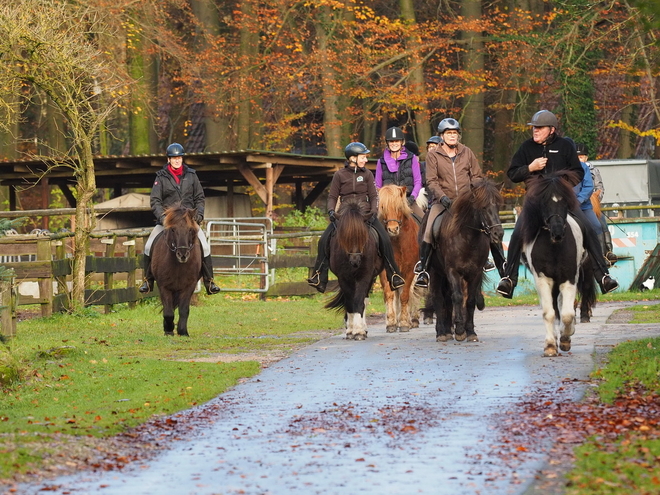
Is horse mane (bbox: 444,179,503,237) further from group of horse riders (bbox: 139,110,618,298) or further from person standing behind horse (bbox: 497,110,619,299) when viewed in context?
person standing behind horse (bbox: 497,110,619,299)

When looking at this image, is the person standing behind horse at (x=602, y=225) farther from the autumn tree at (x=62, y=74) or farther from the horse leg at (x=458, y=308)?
the autumn tree at (x=62, y=74)

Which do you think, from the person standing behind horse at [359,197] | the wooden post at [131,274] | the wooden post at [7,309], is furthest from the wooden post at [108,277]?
the person standing behind horse at [359,197]

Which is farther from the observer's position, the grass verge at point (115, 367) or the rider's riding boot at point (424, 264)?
the rider's riding boot at point (424, 264)

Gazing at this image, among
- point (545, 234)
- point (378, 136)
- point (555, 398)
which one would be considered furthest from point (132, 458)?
point (378, 136)

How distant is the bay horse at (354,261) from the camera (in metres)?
14.6

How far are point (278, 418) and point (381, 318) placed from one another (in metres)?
11.3

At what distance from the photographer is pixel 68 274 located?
62.3ft

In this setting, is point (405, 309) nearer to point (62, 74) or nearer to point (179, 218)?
→ point (179, 218)

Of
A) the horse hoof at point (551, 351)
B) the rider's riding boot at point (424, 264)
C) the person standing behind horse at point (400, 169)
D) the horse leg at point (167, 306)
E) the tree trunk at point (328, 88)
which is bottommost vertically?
the horse hoof at point (551, 351)

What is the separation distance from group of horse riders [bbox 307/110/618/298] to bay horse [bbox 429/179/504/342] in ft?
0.68

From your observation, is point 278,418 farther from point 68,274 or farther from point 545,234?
point 68,274

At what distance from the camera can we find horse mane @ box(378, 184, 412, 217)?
51.7 ft

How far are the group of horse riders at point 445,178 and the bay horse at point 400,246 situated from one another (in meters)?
0.31

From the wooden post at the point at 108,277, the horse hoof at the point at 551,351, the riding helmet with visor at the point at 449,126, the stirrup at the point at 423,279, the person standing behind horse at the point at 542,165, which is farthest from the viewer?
the wooden post at the point at 108,277
